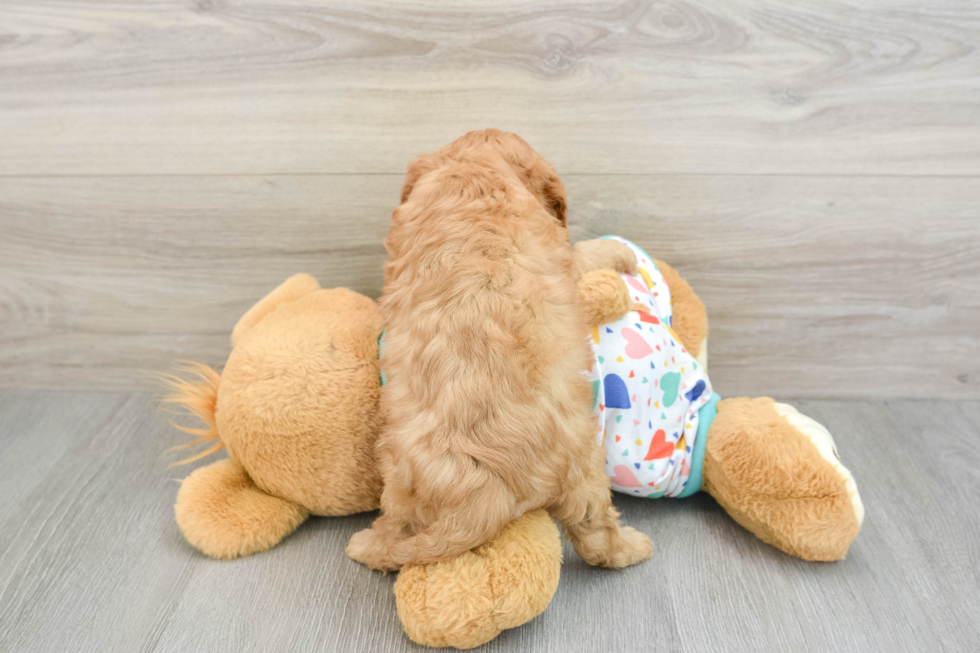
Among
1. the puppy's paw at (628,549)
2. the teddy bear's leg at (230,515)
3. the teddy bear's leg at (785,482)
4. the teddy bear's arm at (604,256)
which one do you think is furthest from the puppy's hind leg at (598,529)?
the teddy bear's leg at (230,515)

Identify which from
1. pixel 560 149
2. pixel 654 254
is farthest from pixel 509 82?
pixel 654 254

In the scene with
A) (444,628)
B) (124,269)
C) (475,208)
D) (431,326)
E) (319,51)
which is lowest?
(444,628)

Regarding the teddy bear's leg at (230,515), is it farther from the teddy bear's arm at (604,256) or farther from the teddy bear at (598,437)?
the teddy bear's arm at (604,256)

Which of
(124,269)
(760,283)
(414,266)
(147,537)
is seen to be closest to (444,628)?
(414,266)

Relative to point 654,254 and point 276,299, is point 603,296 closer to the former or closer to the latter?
point 654,254

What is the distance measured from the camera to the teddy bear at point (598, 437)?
3.07 ft

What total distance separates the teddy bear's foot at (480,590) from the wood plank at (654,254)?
0.63m

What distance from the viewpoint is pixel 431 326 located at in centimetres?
77

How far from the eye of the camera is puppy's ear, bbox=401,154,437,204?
89 centimetres

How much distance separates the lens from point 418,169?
0.90 meters

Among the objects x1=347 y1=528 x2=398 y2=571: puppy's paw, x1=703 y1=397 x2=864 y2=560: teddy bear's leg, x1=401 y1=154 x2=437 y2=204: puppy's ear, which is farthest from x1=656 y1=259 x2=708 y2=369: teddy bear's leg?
x1=347 y1=528 x2=398 y2=571: puppy's paw

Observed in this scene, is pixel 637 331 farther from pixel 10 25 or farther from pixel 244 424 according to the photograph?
pixel 10 25

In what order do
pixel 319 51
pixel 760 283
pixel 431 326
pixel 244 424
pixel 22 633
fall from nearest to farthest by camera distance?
pixel 431 326 < pixel 22 633 < pixel 244 424 < pixel 319 51 < pixel 760 283

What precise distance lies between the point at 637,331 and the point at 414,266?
36 centimetres
